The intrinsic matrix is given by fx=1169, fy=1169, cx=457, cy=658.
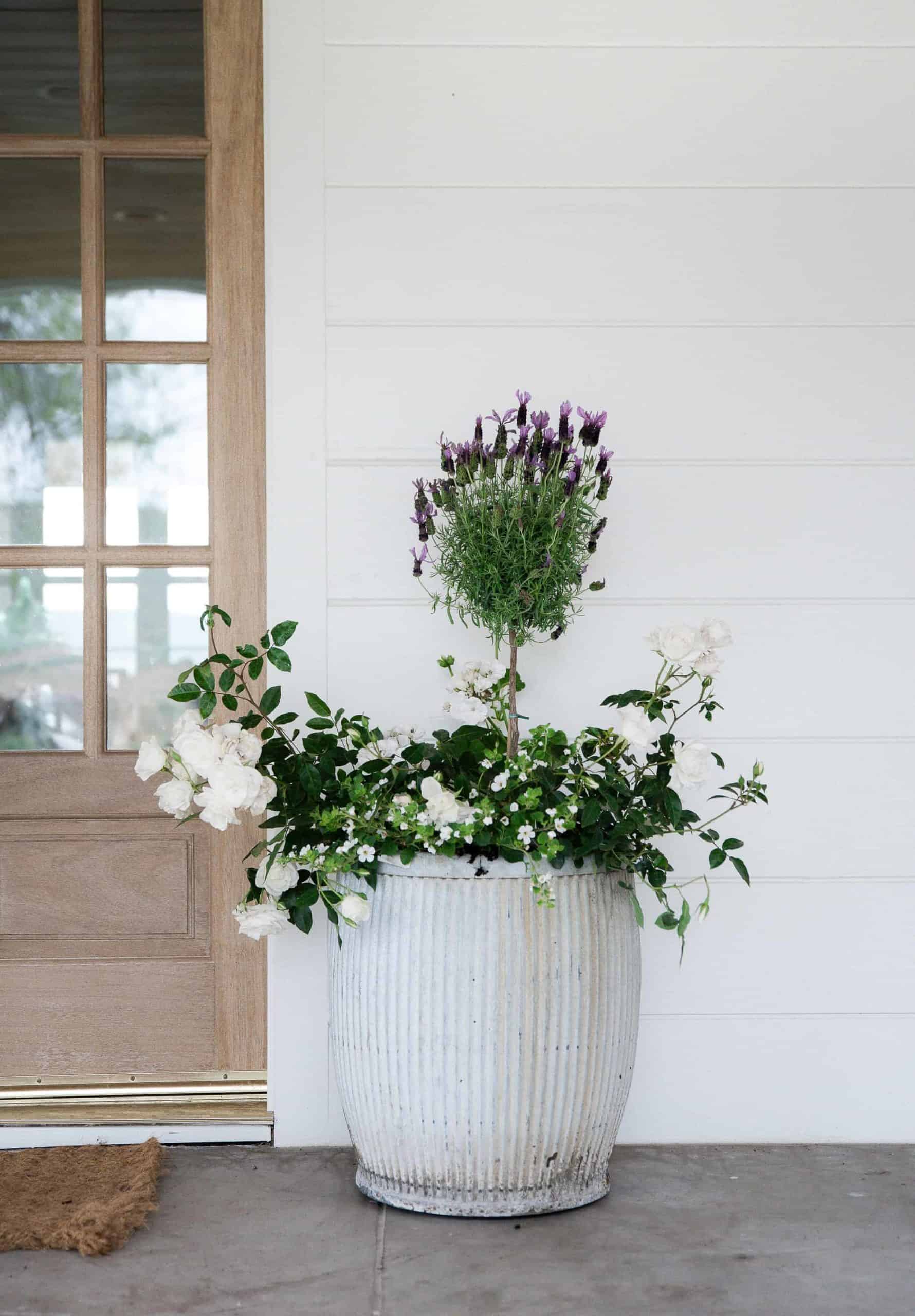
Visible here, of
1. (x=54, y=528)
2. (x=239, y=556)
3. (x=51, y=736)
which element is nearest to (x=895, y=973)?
(x=239, y=556)

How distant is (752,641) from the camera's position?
2.14 m

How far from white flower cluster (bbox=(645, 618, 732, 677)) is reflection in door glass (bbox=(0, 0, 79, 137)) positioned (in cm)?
146

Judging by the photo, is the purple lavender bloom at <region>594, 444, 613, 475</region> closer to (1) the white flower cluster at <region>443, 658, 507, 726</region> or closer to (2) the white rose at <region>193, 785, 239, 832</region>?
(1) the white flower cluster at <region>443, 658, 507, 726</region>

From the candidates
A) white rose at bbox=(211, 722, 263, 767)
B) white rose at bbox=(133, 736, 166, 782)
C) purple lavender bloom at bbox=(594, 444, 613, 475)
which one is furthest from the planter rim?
purple lavender bloom at bbox=(594, 444, 613, 475)

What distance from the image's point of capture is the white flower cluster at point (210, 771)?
66.7 inches

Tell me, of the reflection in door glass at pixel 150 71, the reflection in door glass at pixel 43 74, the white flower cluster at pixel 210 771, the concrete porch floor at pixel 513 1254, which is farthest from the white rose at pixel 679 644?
the reflection in door glass at pixel 43 74

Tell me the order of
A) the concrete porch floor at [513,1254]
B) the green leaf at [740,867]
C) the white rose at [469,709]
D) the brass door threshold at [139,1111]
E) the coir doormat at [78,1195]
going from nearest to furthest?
the concrete porch floor at [513,1254], the coir doormat at [78,1195], the green leaf at [740,867], the white rose at [469,709], the brass door threshold at [139,1111]

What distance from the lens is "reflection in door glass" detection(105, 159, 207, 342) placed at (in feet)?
7.16

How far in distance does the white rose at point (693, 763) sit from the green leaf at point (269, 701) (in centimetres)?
62

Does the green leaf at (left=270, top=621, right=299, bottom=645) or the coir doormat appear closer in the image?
the coir doormat

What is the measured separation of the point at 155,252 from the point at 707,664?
4.21 ft

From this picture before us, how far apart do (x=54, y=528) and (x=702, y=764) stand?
1.27 m

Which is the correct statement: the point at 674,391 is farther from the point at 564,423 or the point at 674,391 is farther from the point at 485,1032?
the point at 485,1032

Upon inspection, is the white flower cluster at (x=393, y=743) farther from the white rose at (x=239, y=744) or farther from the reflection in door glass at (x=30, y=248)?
the reflection in door glass at (x=30, y=248)
